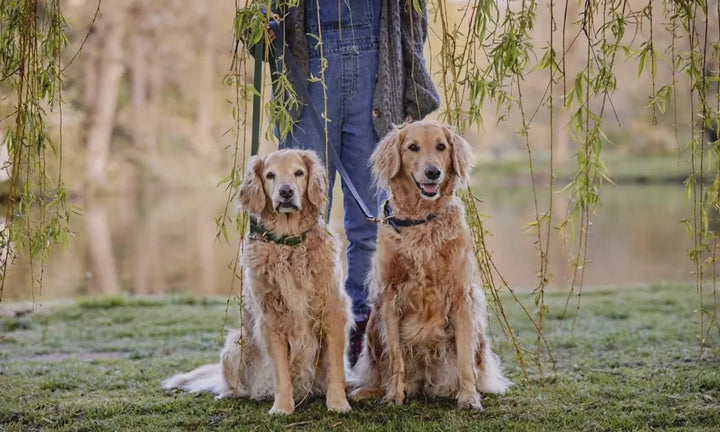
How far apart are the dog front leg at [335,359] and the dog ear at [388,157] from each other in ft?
2.14

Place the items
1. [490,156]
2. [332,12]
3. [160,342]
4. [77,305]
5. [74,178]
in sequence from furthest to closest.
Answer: [490,156]
[74,178]
[77,305]
[160,342]
[332,12]

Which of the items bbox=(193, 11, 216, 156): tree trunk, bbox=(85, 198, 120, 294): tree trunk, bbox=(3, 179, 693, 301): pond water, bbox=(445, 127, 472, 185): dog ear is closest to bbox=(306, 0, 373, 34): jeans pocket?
bbox=(445, 127, 472, 185): dog ear

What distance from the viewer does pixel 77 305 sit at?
7086 mm

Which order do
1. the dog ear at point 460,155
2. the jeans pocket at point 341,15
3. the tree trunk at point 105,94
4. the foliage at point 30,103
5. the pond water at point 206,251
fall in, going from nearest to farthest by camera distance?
1. the foliage at point 30,103
2. the dog ear at point 460,155
3. the jeans pocket at point 341,15
4. the pond water at point 206,251
5. the tree trunk at point 105,94

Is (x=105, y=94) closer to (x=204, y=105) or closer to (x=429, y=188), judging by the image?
(x=204, y=105)

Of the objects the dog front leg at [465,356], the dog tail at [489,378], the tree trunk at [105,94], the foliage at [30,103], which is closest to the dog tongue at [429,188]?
the dog front leg at [465,356]

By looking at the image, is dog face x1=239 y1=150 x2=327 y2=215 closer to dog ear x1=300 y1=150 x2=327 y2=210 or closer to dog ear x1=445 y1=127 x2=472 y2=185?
dog ear x1=300 y1=150 x2=327 y2=210

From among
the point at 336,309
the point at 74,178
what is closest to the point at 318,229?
the point at 336,309

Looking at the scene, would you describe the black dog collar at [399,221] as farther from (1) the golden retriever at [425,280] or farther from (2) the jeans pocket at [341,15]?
(2) the jeans pocket at [341,15]

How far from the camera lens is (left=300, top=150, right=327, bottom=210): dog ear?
3.56 m

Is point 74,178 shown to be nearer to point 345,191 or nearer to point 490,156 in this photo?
point 345,191

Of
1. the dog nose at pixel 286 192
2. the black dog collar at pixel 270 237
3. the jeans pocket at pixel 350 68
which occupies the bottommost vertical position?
the black dog collar at pixel 270 237

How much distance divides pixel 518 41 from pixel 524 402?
5.56 ft

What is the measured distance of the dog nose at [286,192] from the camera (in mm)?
3451
